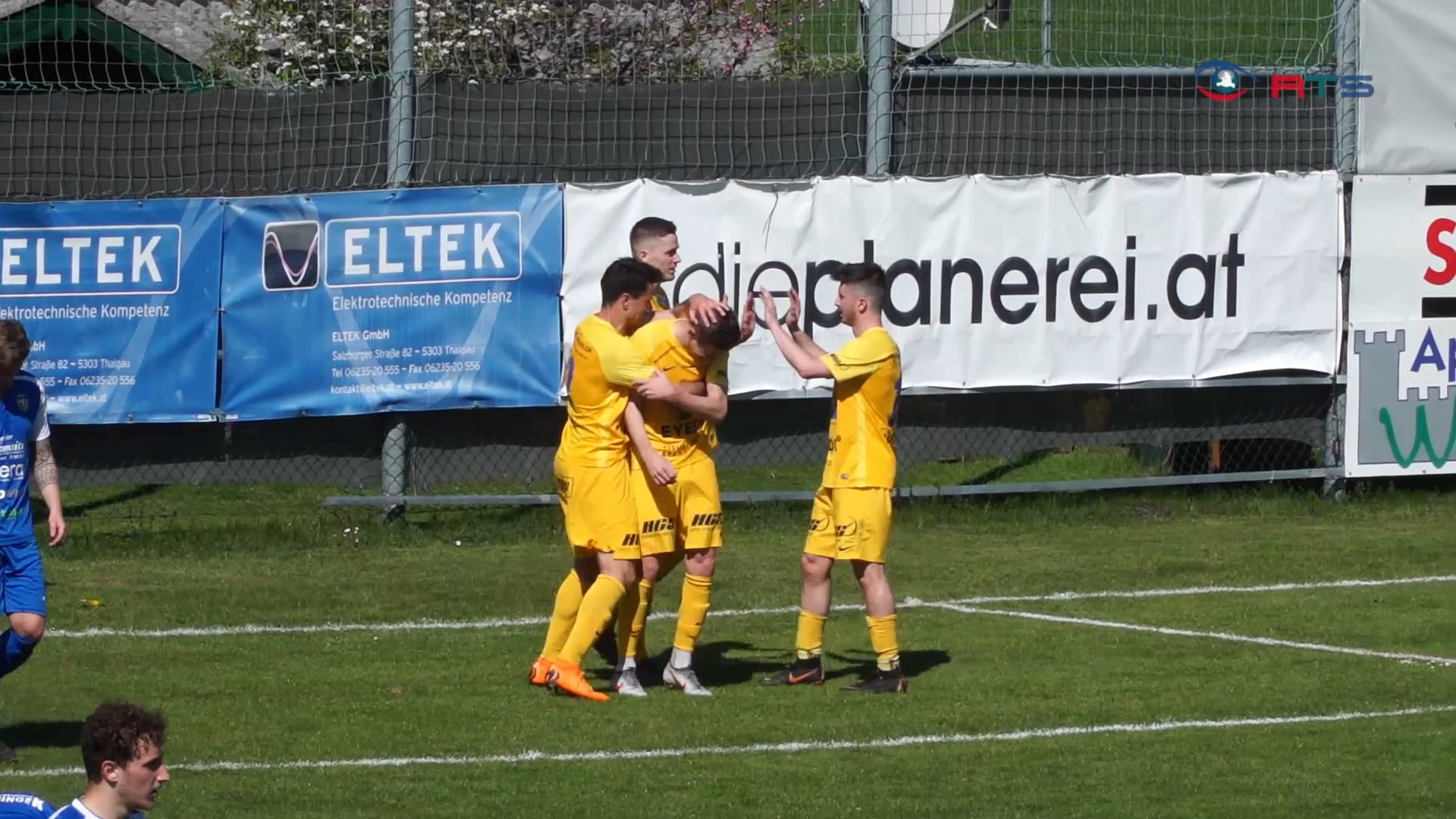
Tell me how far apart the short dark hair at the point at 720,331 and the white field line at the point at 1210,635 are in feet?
9.86

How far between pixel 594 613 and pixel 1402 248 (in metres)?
8.09

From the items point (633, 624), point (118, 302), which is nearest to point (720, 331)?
point (633, 624)

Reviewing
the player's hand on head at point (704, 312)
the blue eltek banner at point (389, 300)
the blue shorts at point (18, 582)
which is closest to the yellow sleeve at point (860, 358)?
the player's hand on head at point (704, 312)

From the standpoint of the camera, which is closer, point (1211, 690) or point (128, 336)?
point (1211, 690)

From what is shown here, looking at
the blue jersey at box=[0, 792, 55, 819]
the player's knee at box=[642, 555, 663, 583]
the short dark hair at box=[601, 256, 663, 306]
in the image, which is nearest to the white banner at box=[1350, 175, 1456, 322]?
the player's knee at box=[642, 555, 663, 583]

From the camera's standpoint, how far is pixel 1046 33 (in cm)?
1452

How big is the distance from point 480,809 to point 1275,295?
29.6 ft

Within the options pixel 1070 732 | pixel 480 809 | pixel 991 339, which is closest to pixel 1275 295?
pixel 991 339

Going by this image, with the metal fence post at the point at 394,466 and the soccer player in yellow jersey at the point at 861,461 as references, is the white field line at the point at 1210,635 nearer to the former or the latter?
the soccer player in yellow jersey at the point at 861,461

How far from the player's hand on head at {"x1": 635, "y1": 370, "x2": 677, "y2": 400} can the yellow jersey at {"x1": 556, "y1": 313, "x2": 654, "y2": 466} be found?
0.11 meters

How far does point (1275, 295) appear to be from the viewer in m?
14.2

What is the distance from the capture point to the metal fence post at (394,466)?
1329 cm

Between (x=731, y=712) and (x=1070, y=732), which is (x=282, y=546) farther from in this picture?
(x=1070, y=732)

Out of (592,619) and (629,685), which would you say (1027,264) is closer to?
(629,685)
